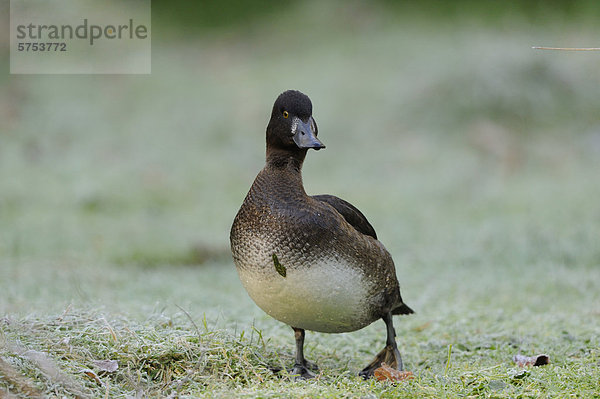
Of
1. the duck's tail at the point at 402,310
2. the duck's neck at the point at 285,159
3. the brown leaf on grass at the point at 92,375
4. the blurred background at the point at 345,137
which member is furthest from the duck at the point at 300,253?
the blurred background at the point at 345,137

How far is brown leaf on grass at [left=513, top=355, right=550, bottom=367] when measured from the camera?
395cm

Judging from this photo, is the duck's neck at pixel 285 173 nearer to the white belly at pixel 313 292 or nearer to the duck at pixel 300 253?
the duck at pixel 300 253

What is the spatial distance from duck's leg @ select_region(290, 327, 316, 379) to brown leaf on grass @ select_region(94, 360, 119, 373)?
0.87 metres

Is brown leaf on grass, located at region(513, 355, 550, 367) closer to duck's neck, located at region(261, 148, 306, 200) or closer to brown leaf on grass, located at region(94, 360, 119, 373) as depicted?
duck's neck, located at region(261, 148, 306, 200)

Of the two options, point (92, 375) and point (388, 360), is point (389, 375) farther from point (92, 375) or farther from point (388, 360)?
point (92, 375)

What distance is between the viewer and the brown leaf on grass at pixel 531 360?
12.9 feet

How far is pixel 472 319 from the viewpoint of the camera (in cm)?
552

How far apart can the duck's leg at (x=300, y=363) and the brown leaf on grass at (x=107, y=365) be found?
0.87 m

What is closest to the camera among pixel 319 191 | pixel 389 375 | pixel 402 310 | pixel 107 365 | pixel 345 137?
pixel 107 365

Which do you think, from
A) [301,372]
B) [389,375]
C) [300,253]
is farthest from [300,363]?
[300,253]

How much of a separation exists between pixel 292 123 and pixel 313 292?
0.88 meters

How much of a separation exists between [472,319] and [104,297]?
9.64 ft

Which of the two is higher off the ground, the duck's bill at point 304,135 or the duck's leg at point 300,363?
the duck's bill at point 304,135

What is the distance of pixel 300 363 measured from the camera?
389 centimetres
